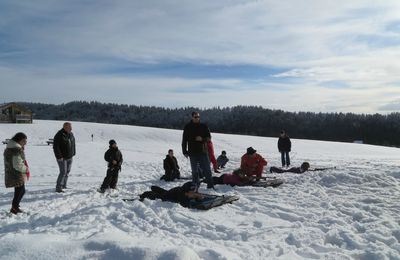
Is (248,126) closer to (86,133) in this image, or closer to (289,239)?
(86,133)

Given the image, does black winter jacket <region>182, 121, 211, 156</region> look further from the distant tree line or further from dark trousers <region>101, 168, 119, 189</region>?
the distant tree line

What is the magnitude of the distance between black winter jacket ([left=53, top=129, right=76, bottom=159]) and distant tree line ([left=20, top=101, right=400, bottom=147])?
79711 millimetres

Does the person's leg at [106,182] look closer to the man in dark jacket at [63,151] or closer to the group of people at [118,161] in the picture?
the group of people at [118,161]

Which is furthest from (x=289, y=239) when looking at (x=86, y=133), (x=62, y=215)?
(x=86, y=133)

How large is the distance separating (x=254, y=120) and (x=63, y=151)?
98.5 meters

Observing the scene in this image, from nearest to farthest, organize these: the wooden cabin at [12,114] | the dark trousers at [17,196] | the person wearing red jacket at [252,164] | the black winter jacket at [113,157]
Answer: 1. the dark trousers at [17,196]
2. the black winter jacket at [113,157]
3. the person wearing red jacket at [252,164]
4. the wooden cabin at [12,114]

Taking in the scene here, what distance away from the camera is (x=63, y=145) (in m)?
10.3

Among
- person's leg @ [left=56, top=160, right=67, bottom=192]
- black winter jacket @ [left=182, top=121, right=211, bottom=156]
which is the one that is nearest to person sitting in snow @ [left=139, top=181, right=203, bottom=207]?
black winter jacket @ [left=182, top=121, right=211, bottom=156]

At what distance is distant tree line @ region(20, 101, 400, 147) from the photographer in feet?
300

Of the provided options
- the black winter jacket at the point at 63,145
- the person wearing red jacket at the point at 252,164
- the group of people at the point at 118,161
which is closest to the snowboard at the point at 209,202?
the group of people at the point at 118,161

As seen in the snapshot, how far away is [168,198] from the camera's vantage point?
8359mm

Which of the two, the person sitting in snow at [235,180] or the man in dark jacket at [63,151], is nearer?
the man in dark jacket at [63,151]

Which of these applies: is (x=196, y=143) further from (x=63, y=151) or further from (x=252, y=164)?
(x=63, y=151)

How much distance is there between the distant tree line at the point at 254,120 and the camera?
9131cm
